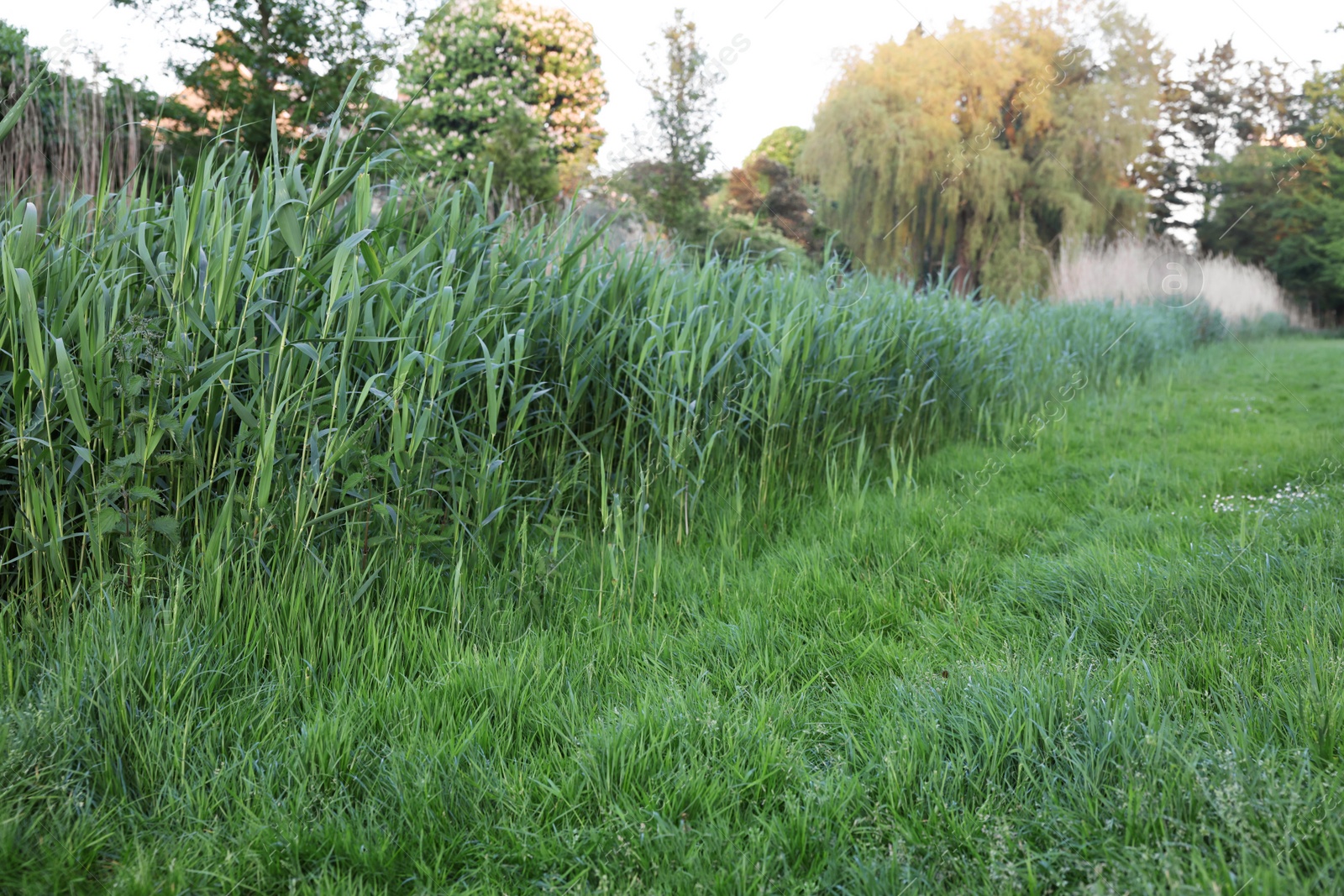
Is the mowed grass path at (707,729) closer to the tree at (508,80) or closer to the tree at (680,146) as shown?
the tree at (680,146)

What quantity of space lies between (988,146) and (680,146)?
432cm

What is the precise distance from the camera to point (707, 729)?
1.46 meters

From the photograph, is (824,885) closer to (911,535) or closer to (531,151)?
(911,535)

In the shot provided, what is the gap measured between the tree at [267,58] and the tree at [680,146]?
3414 millimetres

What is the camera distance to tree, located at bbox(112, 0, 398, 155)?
29.6 feet

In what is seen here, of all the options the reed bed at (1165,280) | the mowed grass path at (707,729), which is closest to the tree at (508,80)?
the reed bed at (1165,280)

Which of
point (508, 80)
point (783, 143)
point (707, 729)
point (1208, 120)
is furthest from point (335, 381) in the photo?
point (783, 143)

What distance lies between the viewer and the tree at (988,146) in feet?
35.5

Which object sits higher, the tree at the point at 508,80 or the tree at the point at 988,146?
the tree at the point at 508,80

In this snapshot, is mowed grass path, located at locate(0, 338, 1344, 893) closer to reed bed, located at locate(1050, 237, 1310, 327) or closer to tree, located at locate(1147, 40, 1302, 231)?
tree, located at locate(1147, 40, 1302, 231)

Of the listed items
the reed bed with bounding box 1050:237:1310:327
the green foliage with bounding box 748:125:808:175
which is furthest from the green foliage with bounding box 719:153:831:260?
the reed bed with bounding box 1050:237:1310:327

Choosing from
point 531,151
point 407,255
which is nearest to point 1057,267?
point 531,151

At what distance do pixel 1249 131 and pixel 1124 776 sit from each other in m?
7.21

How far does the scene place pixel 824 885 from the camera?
113 centimetres
